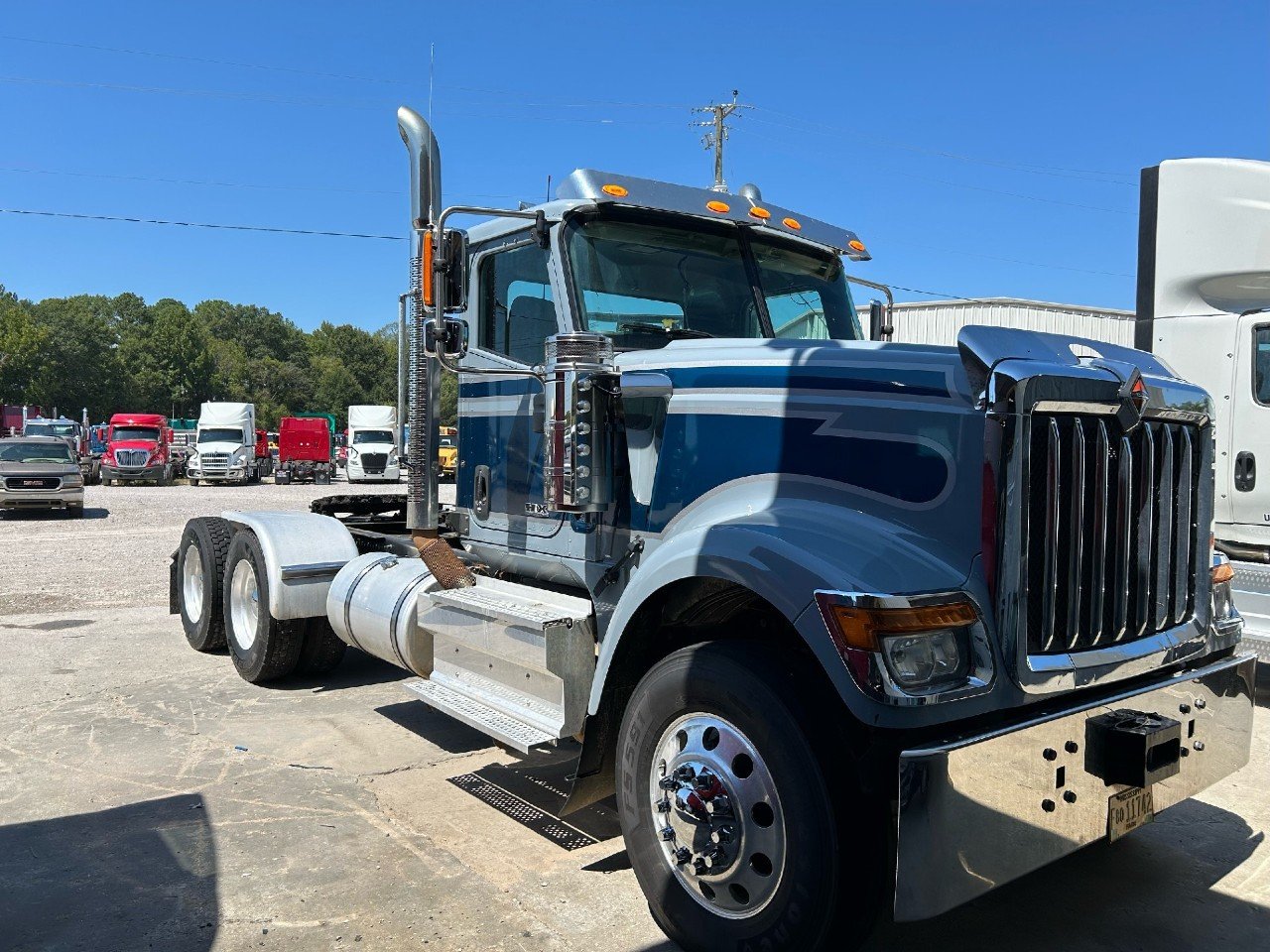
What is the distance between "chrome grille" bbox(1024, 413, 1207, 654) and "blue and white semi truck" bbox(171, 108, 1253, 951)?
1cm

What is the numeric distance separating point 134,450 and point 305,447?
617 cm

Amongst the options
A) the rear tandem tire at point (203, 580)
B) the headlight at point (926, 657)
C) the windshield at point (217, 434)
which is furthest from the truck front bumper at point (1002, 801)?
the windshield at point (217, 434)

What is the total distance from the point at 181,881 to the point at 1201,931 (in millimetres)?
3682

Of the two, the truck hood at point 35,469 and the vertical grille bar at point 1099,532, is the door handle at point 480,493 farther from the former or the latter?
the truck hood at point 35,469

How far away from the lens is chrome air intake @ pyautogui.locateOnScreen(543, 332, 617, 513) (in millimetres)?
3982

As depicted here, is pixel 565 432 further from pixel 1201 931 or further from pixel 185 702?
pixel 185 702

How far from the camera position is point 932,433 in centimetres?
305

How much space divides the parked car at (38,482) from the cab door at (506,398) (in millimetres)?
18894

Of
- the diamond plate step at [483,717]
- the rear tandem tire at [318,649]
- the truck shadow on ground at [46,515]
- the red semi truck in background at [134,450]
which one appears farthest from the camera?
the red semi truck in background at [134,450]

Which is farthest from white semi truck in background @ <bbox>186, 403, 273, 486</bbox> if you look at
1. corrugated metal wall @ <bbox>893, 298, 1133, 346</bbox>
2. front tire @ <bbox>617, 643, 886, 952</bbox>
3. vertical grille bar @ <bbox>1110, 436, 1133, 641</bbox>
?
vertical grille bar @ <bbox>1110, 436, 1133, 641</bbox>

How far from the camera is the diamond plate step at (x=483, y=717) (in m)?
3.93

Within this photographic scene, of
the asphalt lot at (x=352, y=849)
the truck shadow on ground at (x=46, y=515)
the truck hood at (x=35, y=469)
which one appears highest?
the truck hood at (x=35, y=469)

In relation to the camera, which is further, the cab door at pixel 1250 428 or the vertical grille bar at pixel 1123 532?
the cab door at pixel 1250 428

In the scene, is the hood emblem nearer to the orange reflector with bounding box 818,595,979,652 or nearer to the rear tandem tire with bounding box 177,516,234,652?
the orange reflector with bounding box 818,595,979,652
